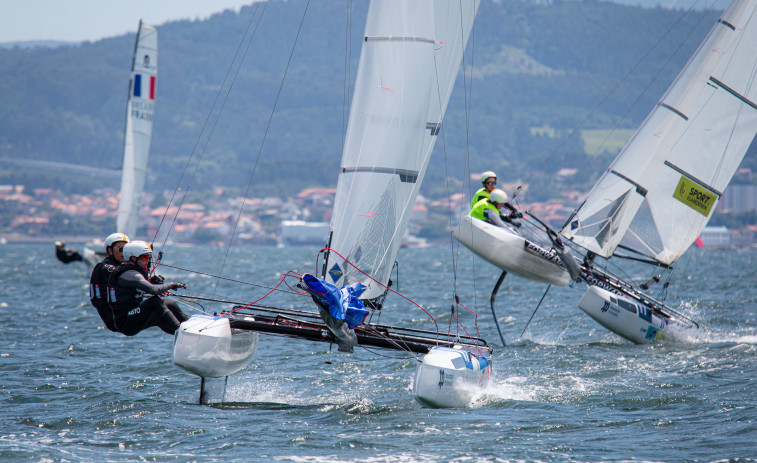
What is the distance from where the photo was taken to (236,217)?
3334 inches

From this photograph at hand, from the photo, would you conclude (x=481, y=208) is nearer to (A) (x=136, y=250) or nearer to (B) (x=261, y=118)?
(A) (x=136, y=250)

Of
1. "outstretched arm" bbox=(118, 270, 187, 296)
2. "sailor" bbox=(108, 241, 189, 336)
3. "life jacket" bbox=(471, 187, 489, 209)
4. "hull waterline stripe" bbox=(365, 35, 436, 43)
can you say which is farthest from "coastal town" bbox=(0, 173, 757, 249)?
"outstretched arm" bbox=(118, 270, 187, 296)

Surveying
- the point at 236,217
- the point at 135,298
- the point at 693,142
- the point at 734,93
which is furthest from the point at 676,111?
the point at 236,217

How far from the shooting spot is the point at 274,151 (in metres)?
149

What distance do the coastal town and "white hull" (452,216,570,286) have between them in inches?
2507

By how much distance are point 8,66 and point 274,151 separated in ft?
215

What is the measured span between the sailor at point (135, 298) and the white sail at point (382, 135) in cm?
149

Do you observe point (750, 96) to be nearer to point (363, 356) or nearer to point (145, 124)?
point (363, 356)

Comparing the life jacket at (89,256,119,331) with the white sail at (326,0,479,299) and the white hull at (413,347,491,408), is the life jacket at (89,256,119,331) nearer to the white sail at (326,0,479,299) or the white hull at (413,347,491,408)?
the white sail at (326,0,479,299)

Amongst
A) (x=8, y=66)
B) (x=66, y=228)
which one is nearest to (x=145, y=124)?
(x=66, y=228)

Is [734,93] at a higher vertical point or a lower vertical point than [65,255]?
higher

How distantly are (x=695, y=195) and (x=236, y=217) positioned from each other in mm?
75939

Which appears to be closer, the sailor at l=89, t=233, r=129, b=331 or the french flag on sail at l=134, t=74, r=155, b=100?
the sailor at l=89, t=233, r=129, b=331

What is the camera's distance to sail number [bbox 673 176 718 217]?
35.6 ft
